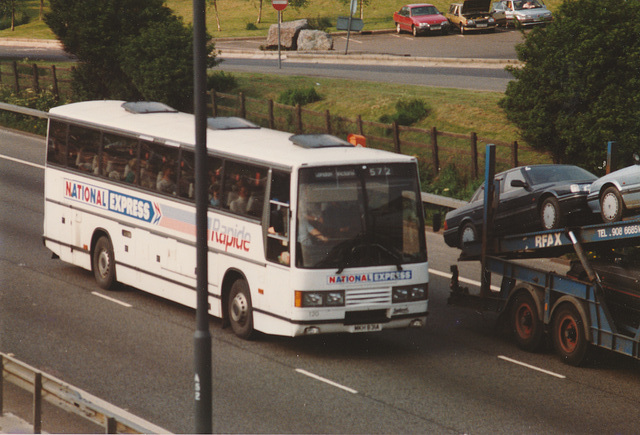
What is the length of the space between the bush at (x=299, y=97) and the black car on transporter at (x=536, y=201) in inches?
677

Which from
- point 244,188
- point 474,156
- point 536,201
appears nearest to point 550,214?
point 536,201

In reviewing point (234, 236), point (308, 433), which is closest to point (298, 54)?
point (234, 236)

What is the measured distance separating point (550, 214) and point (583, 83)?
373 inches

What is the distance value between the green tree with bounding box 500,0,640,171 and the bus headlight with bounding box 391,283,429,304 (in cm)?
1027

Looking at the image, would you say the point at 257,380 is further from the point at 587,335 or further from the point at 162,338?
the point at 587,335

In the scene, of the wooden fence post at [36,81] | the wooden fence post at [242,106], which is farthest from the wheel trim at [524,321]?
the wooden fence post at [36,81]

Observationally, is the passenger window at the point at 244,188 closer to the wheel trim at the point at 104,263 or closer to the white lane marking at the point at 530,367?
the wheel trim at the point at 104,263

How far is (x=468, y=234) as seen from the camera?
1802 cm

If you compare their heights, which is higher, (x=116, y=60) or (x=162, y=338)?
(x=116, y=60)

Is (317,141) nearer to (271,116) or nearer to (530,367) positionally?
(530,367)

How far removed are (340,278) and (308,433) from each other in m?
3.08

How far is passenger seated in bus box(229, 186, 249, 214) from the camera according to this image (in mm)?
14776

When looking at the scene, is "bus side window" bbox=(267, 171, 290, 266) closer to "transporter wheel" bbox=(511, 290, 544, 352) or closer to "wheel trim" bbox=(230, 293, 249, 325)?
"wheel trim" bbox=(230, 293, 249, 325)

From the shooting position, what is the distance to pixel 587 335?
13.3m
